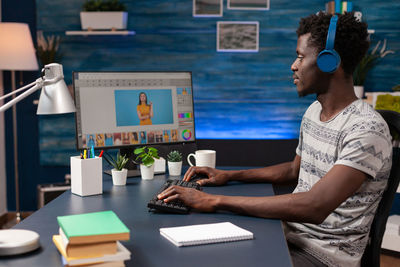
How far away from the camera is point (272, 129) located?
3.90m

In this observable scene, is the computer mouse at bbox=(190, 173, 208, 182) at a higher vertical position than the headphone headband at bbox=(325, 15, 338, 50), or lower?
lower

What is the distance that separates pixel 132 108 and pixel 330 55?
0.93 m

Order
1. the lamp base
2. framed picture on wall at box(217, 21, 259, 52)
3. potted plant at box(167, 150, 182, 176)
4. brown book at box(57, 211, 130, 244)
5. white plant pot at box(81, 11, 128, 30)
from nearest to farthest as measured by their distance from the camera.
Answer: brown book at box(57, 211, 130, 244) < the lamp base < potted plant at box(167, 150, 182, 176) < white plant pot at box(81, 11, 128, 30) < framed picture on wall at box(217, 21, 259, 52)

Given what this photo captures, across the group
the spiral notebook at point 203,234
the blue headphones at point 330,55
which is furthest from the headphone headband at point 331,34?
the spiral notebook at point 203,234

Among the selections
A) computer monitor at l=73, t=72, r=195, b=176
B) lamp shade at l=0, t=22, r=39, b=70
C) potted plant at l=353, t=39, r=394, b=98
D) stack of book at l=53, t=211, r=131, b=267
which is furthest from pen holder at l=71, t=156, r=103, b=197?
potted plant at l=353, t=39, r=394, b=98

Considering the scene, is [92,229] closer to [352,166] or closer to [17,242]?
[17,242]

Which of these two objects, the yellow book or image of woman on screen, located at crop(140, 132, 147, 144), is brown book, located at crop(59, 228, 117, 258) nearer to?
the yellow book

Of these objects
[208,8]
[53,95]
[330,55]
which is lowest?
[53,95]

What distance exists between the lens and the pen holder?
165 centimetres

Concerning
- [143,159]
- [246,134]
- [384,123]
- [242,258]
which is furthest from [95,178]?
[246,134]

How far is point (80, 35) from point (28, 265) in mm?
3161

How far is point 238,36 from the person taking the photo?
152 inches

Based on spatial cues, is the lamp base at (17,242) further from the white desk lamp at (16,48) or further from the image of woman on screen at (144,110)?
the white desk lamp at (16,48)

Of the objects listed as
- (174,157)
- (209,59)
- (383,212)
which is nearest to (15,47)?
(209,59)
